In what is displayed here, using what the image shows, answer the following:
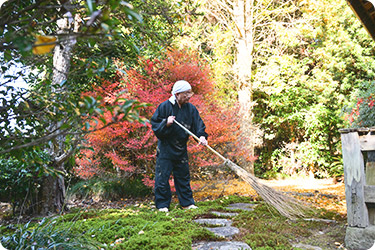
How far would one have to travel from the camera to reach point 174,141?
4086 mm

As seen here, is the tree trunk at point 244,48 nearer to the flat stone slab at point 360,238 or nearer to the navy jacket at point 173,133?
the navy jacket at point 173,133

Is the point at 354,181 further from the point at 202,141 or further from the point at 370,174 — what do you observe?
the point at 202,141

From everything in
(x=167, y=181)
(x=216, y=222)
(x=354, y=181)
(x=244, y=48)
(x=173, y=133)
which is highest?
(x=244, y=48)

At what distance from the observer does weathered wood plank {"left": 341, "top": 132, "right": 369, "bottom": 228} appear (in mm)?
2439

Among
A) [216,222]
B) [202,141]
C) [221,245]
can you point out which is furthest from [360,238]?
[202,141]

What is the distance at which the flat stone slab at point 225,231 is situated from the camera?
8.77ft

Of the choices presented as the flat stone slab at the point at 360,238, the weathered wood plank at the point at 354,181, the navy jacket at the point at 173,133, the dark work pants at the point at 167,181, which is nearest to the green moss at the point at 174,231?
the flat stone slab at the point at 360,238

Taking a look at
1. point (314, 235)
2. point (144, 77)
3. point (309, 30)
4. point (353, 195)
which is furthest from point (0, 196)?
point (309, 30)

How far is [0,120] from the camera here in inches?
72.2

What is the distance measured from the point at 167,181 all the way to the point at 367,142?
2607mm

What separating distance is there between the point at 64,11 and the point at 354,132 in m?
2.55

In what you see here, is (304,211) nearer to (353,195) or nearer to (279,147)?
(353,195)

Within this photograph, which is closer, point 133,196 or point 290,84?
point 133,196

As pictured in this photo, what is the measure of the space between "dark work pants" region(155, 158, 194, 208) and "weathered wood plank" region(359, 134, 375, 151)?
240 centimetres
